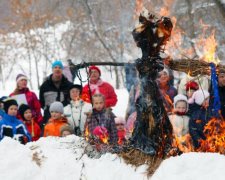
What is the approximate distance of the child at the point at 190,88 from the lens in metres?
6.66

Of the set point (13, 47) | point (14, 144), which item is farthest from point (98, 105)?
point (13, 47)

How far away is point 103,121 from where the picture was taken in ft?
19.2

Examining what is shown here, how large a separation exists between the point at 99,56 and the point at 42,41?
11.2 ft

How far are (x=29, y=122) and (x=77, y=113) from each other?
76 centimetres

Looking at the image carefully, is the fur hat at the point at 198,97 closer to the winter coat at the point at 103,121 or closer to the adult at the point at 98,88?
the winter coat at the point at 103,121

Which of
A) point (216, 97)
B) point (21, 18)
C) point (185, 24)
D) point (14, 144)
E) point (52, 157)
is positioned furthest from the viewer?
point (21, 18)

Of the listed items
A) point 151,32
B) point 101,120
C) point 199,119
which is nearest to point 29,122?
point 101,120

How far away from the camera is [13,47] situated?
2773 cm

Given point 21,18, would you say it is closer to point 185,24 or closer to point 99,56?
point 99,56

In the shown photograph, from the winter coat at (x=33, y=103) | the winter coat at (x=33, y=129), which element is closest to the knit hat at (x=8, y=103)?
the winter coat at (x=33, y=129)

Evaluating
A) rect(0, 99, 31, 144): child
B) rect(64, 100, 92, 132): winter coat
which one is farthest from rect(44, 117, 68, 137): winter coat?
rect(0, 99, 31, 144): child

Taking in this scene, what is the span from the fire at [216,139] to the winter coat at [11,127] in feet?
8.84

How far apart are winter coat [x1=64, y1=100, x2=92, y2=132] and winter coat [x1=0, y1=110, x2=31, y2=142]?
622 mm

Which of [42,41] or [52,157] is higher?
[42,41]
